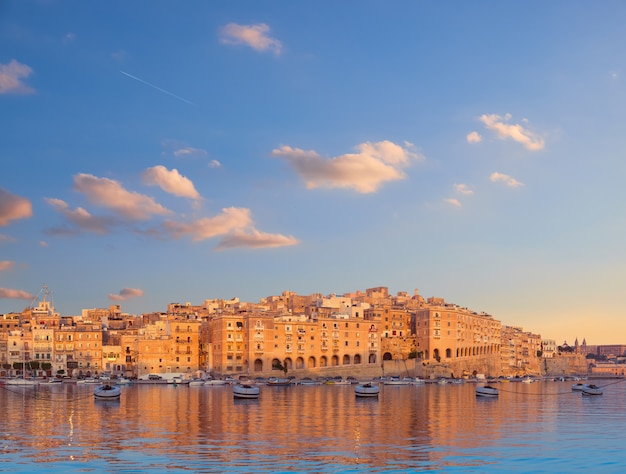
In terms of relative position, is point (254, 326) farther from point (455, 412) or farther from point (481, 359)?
point (455, 412)

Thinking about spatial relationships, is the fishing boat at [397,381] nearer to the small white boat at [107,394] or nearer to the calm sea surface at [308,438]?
the small white boat at [107,394]

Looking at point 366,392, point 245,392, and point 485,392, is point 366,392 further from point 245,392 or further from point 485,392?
point 485,392

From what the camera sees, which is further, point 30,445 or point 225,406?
point 225,406

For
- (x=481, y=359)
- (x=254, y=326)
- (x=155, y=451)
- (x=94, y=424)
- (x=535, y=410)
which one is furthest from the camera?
(x=481, y=359)

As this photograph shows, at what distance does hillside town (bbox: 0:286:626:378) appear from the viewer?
414ft

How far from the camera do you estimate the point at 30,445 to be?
3575 cm

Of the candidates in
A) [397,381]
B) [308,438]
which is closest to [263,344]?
[397,381]

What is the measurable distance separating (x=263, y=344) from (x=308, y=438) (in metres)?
89.1

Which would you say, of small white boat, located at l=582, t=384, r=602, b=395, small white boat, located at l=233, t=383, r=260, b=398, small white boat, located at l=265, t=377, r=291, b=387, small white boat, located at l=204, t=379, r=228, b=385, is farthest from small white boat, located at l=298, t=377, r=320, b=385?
small white boat, located at l=233, t=383, r=260, b=398

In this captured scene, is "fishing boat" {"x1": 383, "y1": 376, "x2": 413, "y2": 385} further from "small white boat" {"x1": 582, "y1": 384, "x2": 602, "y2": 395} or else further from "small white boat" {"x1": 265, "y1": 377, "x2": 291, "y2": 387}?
"small white boat" {"x1": 582, "y1": 384, "x2": 602, "y2": 395}

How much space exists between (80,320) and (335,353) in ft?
182

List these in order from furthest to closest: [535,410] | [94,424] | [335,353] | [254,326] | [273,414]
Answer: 1. [335,353]
2. [254,326]
3. [535,410]
4. [273,414]
5. [94,424]

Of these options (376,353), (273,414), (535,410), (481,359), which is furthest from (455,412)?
(481,359)

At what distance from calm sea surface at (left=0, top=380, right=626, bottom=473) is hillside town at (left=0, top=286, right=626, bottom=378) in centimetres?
6263
